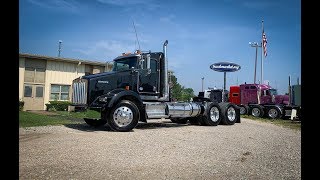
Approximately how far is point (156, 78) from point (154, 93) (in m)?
0.65

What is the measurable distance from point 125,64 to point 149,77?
3.73 feet

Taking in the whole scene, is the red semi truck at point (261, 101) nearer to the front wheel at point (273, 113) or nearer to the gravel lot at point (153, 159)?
the front wheel at point (273, 113)

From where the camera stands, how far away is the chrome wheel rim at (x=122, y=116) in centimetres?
992

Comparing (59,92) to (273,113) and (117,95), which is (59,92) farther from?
(273,113)

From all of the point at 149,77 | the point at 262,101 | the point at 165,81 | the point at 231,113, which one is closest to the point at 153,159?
the point at 149,77

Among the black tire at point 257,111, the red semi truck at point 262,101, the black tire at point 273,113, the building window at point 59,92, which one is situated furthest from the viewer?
the building window at point 59,92

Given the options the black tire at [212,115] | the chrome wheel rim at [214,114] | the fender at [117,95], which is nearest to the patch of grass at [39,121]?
the fender at [117,95]

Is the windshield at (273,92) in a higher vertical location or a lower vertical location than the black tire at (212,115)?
higher

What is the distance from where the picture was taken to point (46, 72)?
2684cm

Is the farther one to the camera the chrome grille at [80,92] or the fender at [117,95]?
the chrome grille at [80,92]

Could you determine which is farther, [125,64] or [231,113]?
[231,113]

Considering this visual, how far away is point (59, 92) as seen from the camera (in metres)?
27.7

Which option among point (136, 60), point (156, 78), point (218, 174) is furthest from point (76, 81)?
point (218, 174)

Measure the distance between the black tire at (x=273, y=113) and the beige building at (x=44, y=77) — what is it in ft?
52.0
